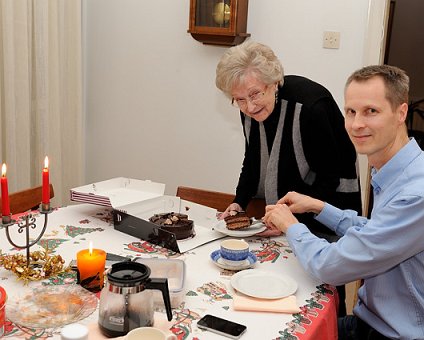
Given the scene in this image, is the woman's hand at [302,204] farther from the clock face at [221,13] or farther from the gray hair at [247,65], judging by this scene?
the clock face at [221,13]

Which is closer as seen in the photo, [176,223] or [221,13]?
[176,223]

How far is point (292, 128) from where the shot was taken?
2.05 m

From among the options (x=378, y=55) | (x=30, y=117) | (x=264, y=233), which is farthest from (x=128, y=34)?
(x=264, y=233)

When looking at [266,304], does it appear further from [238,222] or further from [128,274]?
[238,222]

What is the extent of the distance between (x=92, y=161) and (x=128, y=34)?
0.99 m

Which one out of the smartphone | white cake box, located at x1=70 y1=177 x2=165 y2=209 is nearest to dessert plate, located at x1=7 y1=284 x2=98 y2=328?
the smartphone

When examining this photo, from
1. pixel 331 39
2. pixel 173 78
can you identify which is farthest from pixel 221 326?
pixel 173 78

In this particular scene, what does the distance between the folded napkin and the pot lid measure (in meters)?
0.29

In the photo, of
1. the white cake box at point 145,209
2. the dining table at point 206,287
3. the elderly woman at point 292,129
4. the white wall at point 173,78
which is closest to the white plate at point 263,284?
the dining table at point 206,287

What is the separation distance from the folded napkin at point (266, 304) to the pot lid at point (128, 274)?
0.29 metres

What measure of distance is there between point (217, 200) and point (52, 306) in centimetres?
118

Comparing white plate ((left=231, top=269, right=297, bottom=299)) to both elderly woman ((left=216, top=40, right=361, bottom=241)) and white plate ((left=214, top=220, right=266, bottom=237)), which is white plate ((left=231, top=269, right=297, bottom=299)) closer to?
white plate ((left=214, top=220, right=266, bottom=237))

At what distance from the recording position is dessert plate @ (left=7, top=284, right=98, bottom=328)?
124 cm

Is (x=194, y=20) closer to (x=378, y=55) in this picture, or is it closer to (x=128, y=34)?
(x=128, y=34)
